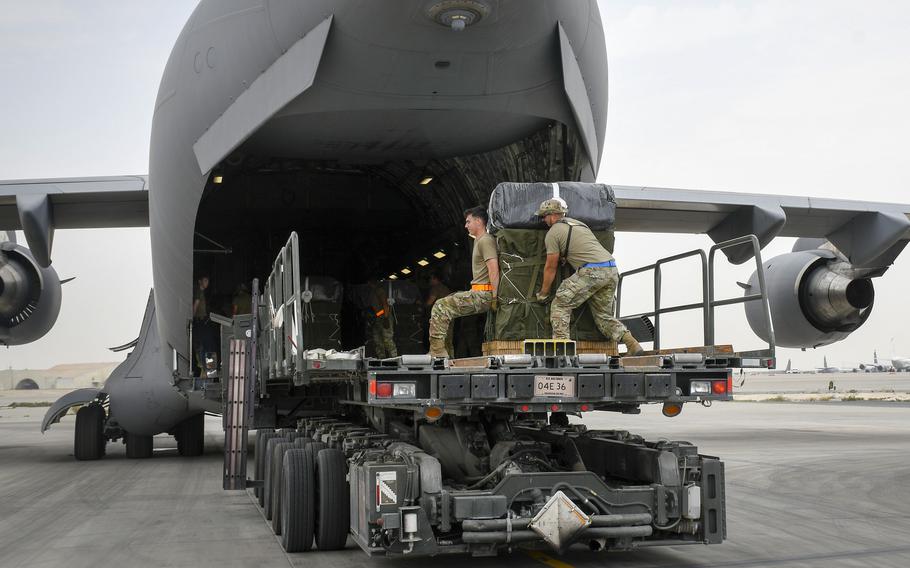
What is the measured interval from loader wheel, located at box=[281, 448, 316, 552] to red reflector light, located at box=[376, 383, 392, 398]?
1.64 metres

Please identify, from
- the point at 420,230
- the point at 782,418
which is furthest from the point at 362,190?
the point at 782,418

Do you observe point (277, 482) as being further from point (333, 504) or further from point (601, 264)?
point (601, 264)

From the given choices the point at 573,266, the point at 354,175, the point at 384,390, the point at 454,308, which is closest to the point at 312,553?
the point at 384,390

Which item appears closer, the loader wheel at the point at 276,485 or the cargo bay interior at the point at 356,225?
the loader wheel at the point at 276,485

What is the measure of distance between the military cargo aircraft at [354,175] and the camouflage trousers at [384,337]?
1073 millimetres

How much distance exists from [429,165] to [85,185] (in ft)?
15.9

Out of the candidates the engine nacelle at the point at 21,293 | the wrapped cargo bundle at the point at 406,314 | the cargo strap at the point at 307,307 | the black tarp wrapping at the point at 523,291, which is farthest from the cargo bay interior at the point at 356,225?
the engine nacelle at the point at 21,293

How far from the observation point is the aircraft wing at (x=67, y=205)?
1035 cm

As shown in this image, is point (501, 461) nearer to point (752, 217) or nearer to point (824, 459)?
point (752, 217)

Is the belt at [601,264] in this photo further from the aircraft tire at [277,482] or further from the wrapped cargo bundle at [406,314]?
the wrapped cargo bundle at [406,314]

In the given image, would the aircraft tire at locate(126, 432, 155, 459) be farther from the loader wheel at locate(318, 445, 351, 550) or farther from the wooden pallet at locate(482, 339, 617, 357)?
the wooden pallet at locate(482, 339, 617, 357)

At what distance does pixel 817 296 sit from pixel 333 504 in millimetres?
9881

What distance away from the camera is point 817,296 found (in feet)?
44.4

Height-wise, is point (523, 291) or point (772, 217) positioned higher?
point (772, 217)
